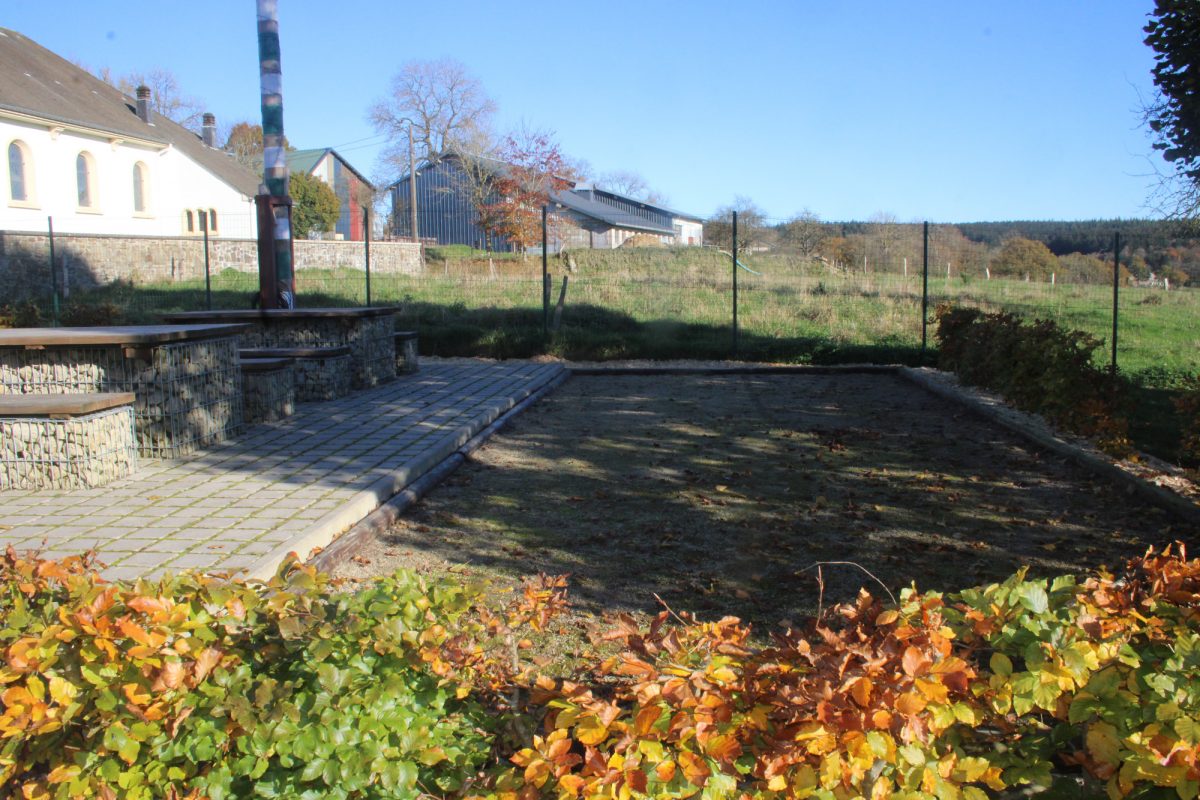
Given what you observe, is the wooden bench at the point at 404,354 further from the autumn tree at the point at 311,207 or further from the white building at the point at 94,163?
the autumn tree at the point at 311,207

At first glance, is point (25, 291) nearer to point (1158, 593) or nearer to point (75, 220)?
point (75, 220)

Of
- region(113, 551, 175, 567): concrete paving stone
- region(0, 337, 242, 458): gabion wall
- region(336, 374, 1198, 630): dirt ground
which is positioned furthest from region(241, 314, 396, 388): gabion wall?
region(113, 551, 175, 567): concrete paving stone

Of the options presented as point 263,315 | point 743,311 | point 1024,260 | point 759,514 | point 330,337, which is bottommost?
point 759,514

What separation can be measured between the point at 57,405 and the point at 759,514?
4.34 metres

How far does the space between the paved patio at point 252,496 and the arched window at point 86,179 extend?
2792 cm

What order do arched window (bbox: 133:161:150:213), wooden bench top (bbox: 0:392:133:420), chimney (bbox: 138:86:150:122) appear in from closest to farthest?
wooden bench top (bbox: 0:392:133:420) < arched window (bbox: 133:161:150:213) < chimney (bbox: 138:86:150:122)

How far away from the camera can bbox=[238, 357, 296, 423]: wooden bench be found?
336 inches

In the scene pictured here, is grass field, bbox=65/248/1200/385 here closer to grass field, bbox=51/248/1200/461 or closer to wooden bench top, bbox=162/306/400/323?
grass field, bbox=51/248/1200/461

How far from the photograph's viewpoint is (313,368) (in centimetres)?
1008

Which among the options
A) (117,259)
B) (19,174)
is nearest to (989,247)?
(117,259)

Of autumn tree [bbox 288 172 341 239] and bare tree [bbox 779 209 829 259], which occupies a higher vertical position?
autumn tree [bbox 288 172 341 239]

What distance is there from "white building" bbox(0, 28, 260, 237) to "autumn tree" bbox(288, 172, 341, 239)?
747 centimetres

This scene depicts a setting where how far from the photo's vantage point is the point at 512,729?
2.25 meters

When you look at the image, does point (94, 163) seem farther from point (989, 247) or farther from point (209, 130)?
point (989, 247)
